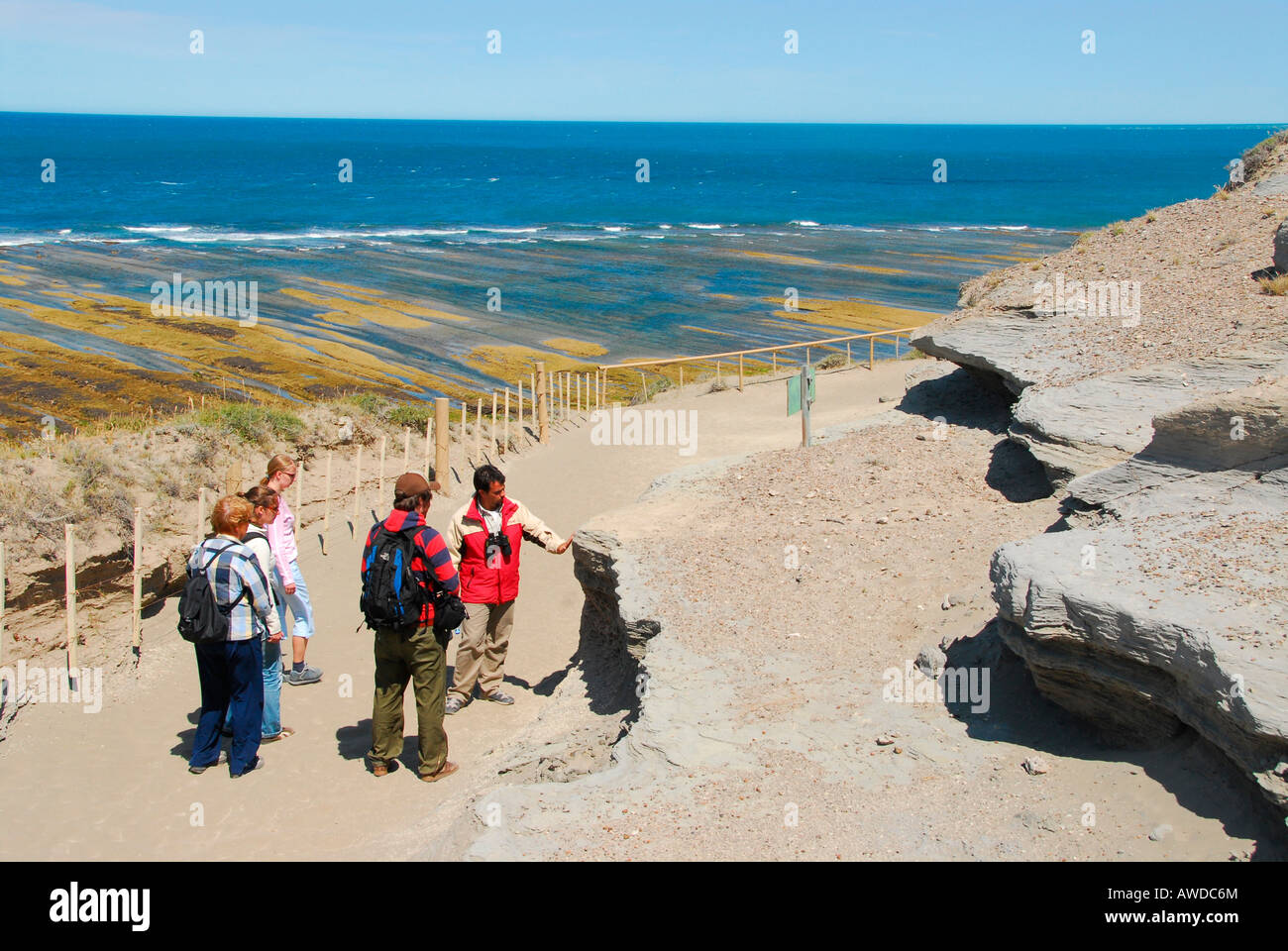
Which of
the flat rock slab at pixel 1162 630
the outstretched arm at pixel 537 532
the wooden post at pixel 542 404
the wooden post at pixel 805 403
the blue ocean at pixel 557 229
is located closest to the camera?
the flat rock slab at pixel 1162 630

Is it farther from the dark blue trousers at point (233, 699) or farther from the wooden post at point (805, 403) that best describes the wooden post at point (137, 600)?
the wooden post at point (805, 403)

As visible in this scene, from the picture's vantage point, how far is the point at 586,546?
8.14 m

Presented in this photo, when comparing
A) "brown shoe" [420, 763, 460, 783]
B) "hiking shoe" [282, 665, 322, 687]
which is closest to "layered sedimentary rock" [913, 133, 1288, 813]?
"brown shoe" [420, 763, 460, 783]

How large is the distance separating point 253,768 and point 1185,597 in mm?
5381

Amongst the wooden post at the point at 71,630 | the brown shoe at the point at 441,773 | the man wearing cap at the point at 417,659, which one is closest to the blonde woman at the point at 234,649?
the man wearing cap at the point at 417,659

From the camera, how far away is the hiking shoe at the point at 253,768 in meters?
6.55

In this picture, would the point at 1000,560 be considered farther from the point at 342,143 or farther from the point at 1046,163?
the point at 342,143

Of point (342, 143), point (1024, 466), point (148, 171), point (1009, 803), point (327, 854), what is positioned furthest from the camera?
point (342, 143)

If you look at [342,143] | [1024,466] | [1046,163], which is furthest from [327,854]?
[342,143]

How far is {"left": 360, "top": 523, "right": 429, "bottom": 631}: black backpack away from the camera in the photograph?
5.79 meters

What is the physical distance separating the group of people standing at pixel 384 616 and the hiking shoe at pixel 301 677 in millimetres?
591

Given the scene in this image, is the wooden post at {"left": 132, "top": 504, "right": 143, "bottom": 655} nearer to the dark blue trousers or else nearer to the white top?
the dark blue trousers

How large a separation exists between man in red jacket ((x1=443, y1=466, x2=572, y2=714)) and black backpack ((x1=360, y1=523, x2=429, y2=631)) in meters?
1.01

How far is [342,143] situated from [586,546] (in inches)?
6898
